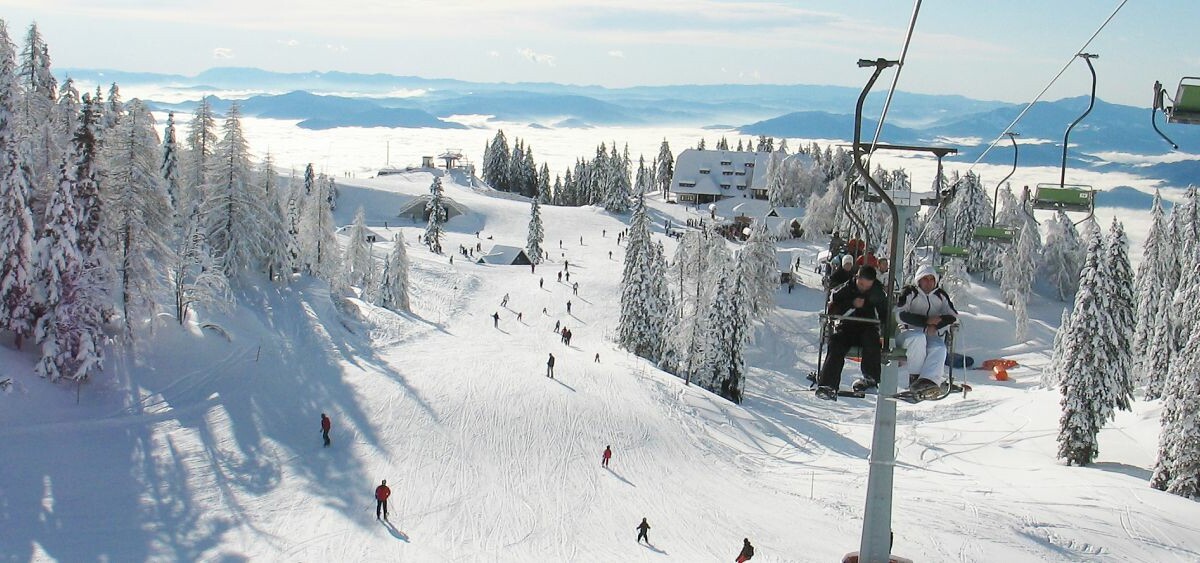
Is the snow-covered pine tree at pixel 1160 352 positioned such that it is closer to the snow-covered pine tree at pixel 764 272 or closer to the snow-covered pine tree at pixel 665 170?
the snow-covered pine tree at pixel 764 272

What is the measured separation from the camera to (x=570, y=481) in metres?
26.8

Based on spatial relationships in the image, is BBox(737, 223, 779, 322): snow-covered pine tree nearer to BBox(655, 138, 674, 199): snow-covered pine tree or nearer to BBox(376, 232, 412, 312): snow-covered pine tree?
BBox(376, 232, 412, 312): snow-covered pine tree

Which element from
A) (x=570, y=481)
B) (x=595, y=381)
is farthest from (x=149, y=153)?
(x=570, y=481)

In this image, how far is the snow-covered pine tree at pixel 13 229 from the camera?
26781mm

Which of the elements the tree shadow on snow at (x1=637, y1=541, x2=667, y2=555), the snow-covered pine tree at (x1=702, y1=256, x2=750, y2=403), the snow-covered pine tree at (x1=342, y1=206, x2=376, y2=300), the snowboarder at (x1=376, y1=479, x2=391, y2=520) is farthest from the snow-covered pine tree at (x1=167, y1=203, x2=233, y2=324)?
the snow-covered pine tree at (x1=702, y1=256, x2=750, y2=403)

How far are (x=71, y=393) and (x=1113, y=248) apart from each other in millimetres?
39135

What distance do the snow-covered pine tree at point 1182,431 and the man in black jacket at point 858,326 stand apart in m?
28.5

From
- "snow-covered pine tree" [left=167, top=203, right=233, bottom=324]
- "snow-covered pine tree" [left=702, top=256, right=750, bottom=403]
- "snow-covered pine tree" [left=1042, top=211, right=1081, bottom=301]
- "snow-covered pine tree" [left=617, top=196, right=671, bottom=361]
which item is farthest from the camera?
"snow-covered pine tree" [left=1042, top=211, right=1081, bottom=301]

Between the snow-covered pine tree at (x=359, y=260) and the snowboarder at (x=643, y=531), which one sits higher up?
the snow-covered pine tree at (x=359, y=260)

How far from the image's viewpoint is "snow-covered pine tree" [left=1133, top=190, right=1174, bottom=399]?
46656 mm

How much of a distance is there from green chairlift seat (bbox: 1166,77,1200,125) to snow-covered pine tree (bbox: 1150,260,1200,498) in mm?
27906

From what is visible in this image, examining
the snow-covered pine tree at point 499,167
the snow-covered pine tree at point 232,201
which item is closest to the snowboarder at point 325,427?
the snow-covered pine tree at point 232,201

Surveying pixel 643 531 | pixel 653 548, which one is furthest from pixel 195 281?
pixel 653 548

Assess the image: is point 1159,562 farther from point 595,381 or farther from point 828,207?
point 828,207
